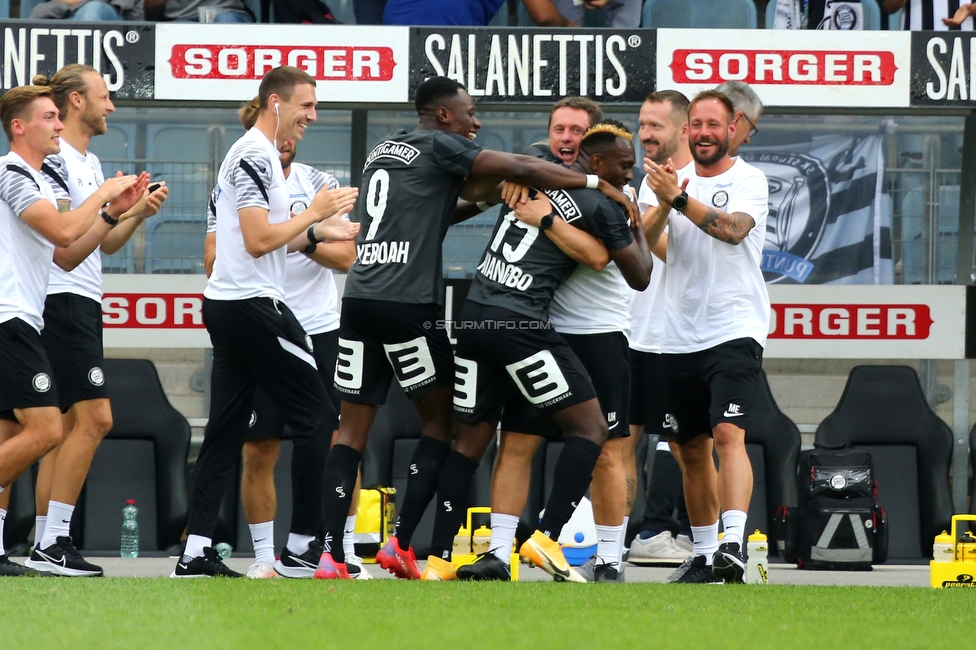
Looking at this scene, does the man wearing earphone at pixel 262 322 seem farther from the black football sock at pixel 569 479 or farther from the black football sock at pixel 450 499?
the black football sock at pixel 569 479

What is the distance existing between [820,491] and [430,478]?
2.62 m

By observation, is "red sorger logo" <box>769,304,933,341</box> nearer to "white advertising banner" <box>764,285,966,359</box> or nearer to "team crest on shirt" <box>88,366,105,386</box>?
"white advertising banner" <box>764,285,966,359</box>

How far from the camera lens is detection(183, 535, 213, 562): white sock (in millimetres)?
5352

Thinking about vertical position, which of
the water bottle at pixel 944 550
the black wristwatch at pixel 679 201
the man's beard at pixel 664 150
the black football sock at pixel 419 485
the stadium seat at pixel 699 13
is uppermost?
the stadium seat at pixel 699 13

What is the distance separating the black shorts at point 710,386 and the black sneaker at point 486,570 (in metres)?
1.00

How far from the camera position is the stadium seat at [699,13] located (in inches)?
335

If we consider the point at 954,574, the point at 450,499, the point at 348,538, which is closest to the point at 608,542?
the point at 450,499

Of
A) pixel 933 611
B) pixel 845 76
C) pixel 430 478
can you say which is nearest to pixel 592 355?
pixel 430 478

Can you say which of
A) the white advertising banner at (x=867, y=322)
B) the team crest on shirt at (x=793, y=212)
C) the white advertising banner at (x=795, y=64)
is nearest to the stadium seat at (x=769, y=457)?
the white advertising banner at (x=867, y=322)

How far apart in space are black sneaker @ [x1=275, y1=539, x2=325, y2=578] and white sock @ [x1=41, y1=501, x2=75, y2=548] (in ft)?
3.03

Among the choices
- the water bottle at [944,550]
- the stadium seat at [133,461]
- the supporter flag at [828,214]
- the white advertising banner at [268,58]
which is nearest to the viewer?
the water bottle at [944,550]

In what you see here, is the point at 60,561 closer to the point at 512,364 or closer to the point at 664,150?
the point at 512,364

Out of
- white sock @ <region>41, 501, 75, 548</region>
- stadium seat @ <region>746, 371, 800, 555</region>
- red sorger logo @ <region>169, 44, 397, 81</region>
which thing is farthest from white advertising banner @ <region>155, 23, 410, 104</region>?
stadium seat @ <region>746, 371, 800, 555</region>

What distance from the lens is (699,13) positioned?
858cm
